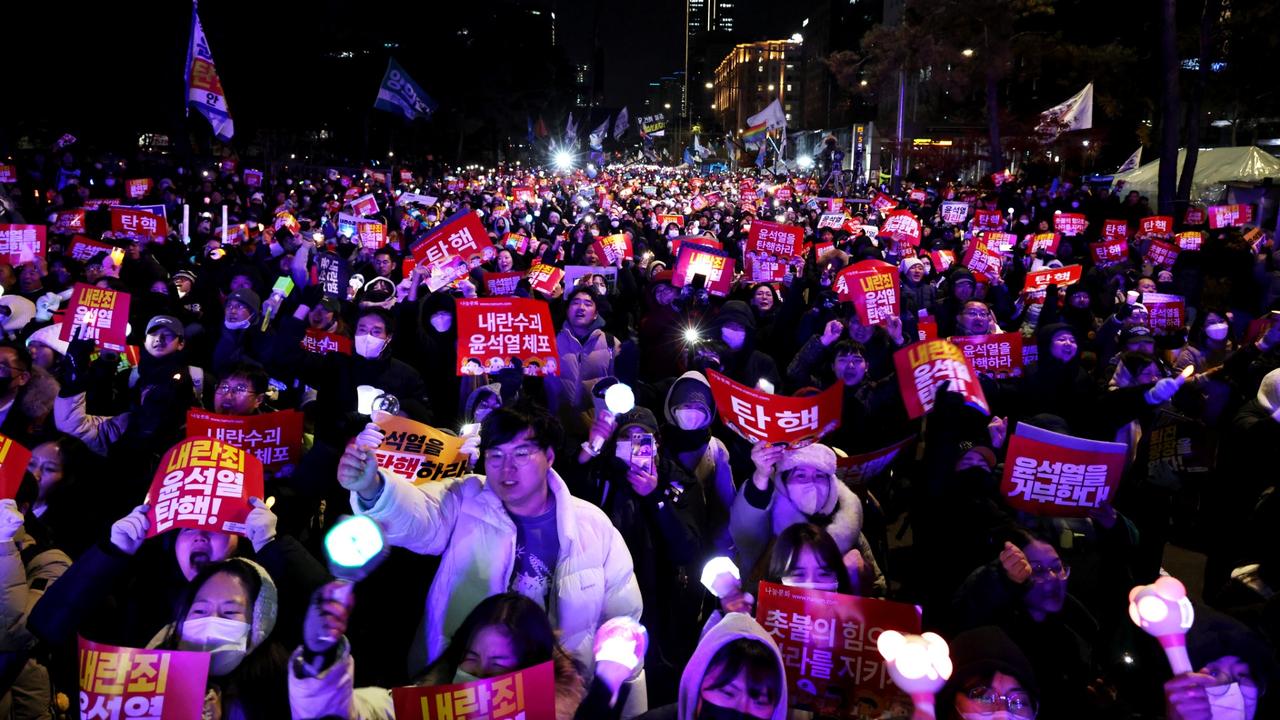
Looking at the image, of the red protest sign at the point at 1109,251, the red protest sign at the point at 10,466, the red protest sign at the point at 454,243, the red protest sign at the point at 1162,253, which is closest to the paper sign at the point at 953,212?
the red protest sign at the point at 1109,251

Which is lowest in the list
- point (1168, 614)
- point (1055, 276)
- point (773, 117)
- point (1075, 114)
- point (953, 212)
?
point (1168, 614)

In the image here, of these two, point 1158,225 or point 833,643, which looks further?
point 1158,225

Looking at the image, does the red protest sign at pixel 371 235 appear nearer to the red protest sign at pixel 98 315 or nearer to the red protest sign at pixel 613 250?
the red protest sign at pixel 613 250

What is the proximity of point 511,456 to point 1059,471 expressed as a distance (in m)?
2.80

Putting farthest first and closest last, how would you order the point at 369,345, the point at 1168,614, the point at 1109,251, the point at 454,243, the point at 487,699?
the point at 1109,251
the point at 454,243
the point at 369,345
the point at 487,699
the point at 1168,614

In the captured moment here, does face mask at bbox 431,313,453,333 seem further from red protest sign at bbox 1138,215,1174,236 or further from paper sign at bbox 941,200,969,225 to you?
paper sign at bbox 941,200,969,225

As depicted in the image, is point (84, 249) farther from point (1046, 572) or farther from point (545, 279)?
point (1046, 572)

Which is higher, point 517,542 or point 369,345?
point 369,345

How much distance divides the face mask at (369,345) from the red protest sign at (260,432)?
994 millimetres

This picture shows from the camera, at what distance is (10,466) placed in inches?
138

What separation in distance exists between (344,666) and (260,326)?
531cm

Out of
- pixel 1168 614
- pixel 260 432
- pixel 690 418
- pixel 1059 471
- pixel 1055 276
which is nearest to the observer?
pixel 1168 614

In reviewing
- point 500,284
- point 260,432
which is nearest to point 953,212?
point 500,284

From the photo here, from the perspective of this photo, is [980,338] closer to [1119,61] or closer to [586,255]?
[586,255]
